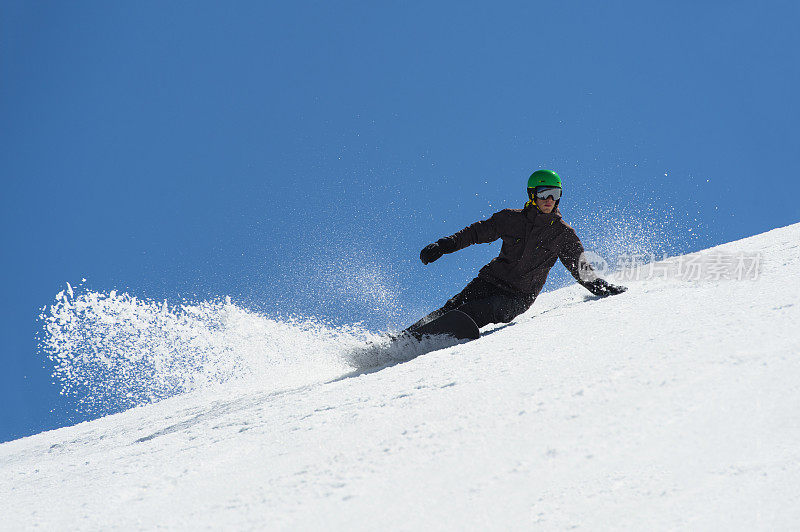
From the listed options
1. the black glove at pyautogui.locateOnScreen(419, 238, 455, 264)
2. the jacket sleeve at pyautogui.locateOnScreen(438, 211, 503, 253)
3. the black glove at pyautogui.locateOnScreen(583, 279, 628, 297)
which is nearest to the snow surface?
the black glove at pyautogui.locateOnScreen(583, 279, 628, 297)

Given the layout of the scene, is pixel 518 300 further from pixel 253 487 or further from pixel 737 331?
pixel 253 487

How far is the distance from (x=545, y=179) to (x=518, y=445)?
3478 mm

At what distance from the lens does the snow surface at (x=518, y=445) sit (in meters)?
1.62

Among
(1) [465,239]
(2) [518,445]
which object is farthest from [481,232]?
(2) [518,445]

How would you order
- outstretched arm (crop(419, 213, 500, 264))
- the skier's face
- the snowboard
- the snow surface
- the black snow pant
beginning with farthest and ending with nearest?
the skier's face, outstretched arm (crop(419, 213, 500, 264)), the black snow pant, the snowboard, the snow surface

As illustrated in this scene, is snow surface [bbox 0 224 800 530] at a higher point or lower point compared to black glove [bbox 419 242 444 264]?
lower

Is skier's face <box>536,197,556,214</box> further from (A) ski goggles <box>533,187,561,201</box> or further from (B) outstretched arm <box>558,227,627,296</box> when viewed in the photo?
(B) outstretched arm <box>558,227,627,296</box>

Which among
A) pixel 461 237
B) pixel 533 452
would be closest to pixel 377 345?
pixel 461 237

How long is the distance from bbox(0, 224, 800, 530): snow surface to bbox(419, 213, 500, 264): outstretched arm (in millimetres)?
1282

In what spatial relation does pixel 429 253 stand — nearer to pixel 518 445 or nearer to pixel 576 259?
pixel 576 259

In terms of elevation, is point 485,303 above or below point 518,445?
above

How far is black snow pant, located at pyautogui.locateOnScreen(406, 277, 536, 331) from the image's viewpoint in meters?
4.88

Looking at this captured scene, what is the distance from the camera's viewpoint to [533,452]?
191cm

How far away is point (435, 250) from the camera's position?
16.4 ft
